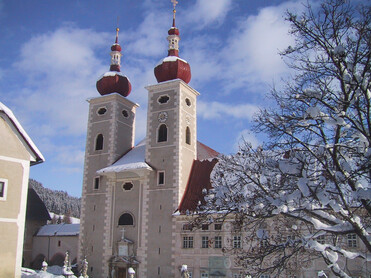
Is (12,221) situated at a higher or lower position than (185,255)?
higher

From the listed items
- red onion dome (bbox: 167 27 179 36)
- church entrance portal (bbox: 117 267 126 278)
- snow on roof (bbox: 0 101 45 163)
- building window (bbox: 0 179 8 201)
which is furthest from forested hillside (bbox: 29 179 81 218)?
building window (bbox: 0 179 8 201)

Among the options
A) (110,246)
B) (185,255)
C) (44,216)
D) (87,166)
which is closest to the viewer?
(185,255)

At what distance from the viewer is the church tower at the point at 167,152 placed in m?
26.8

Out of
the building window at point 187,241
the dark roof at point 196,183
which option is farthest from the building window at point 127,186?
the building window at point 187,241

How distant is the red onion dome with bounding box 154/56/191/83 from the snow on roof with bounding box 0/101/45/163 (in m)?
16.7

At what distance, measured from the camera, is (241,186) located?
29.7ft

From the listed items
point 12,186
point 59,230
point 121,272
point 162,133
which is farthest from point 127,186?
point 12,186

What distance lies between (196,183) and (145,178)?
3609 millimetres

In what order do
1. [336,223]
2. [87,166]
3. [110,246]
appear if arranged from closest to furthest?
1. [336,223]
2. [110,246]
3. [87,166]

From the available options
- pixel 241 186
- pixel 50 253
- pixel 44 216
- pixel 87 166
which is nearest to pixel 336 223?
pixel 241 186

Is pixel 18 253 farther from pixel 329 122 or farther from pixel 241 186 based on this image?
pixel 329 122

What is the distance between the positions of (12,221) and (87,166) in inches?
693

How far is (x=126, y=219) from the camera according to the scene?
28750 millimetres

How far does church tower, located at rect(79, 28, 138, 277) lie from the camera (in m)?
29.2
